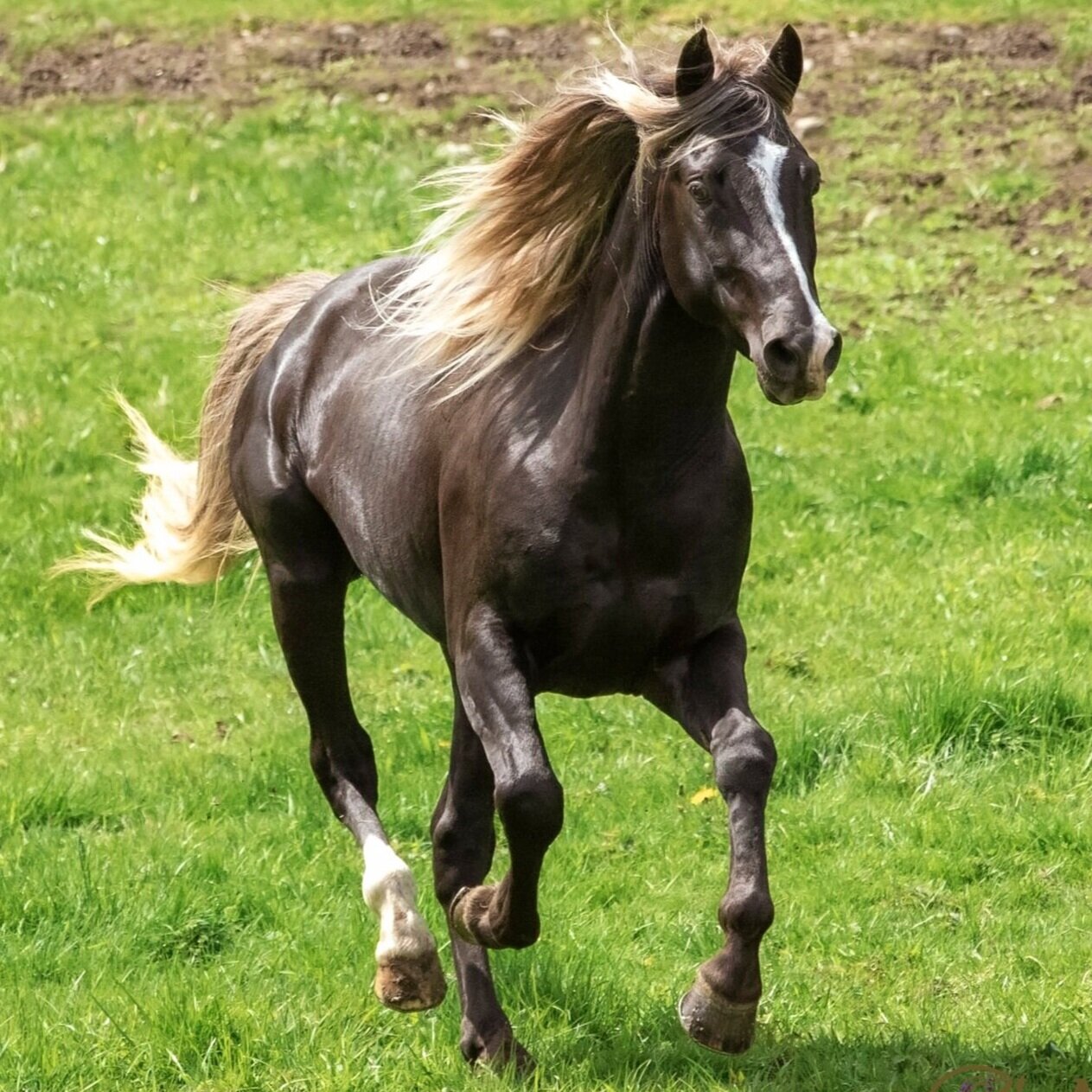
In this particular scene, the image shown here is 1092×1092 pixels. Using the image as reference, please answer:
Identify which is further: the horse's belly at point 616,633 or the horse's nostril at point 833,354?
the horse's belly at point 616,633

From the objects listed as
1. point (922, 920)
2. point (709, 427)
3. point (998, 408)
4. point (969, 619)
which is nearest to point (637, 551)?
point (709, 427)

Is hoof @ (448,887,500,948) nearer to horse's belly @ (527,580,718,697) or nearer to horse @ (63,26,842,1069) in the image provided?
horse @ (63,26,842,1069)

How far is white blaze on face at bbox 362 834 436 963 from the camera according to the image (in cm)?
464

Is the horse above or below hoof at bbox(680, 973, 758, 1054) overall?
above

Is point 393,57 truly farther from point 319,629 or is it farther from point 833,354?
point 833,354

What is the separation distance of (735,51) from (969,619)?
3.62 meters

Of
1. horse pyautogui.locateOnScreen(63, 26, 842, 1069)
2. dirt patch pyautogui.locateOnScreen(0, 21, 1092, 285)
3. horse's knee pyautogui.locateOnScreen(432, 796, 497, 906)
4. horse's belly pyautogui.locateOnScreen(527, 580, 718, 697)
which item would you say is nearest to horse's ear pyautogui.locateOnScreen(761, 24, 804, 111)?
horse pyautogui.locateOnScreen(63, 26, 842, 1069)

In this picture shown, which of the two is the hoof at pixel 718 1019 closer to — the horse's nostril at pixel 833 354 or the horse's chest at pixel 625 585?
the horse's chest at pixel 625 585

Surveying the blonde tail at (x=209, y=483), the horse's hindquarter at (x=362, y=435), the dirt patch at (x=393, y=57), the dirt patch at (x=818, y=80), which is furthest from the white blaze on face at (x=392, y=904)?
the dirt patch at (x=393, y=57)

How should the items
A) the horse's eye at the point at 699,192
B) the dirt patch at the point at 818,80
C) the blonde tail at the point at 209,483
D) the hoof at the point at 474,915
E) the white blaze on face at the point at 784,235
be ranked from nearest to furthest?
the white blaze on face at the point at 784,235 < the horse's eye at the point at 699,192 < the hoof at the point at 474,915 < the blonde tail at the point at 209,483 < the dirt patch at the point at 818,80

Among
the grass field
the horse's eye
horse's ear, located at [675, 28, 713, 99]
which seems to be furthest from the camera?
the grass field

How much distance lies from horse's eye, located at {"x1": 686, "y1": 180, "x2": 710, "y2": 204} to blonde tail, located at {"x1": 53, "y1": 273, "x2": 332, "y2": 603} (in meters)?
2.43

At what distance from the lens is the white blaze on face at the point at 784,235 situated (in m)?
3.58

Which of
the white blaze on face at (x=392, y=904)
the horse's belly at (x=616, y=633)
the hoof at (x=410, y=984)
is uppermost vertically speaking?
the horse's belly at (x=616, y=633)
